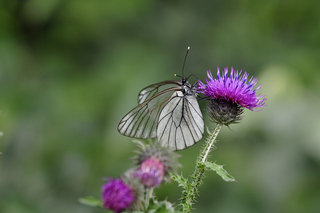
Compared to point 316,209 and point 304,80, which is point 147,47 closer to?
point 304,80

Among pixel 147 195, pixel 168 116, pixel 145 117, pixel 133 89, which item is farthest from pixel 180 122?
pixel 133 89

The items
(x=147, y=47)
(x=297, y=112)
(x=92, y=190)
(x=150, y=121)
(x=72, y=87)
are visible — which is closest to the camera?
(x=150, y=121)

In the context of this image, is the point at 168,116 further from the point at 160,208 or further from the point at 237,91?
the point at 160,208

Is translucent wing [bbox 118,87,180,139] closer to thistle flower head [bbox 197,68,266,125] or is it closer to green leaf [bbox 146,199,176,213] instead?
thistle flower head [bbox 197,68,266,125]

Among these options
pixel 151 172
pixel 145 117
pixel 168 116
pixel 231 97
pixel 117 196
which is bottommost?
pixel 117 196

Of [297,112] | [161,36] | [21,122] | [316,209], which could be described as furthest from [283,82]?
[21,122]

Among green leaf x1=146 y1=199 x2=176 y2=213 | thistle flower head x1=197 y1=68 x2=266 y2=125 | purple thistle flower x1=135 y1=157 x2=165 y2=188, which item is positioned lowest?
green leaf x1=146 y1=199 x2=176 y2=213

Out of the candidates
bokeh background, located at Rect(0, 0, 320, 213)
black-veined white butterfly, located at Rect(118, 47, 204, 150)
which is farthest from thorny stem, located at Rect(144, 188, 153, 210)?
bokeh background, located at Rect(0, 0, 320, 213)
